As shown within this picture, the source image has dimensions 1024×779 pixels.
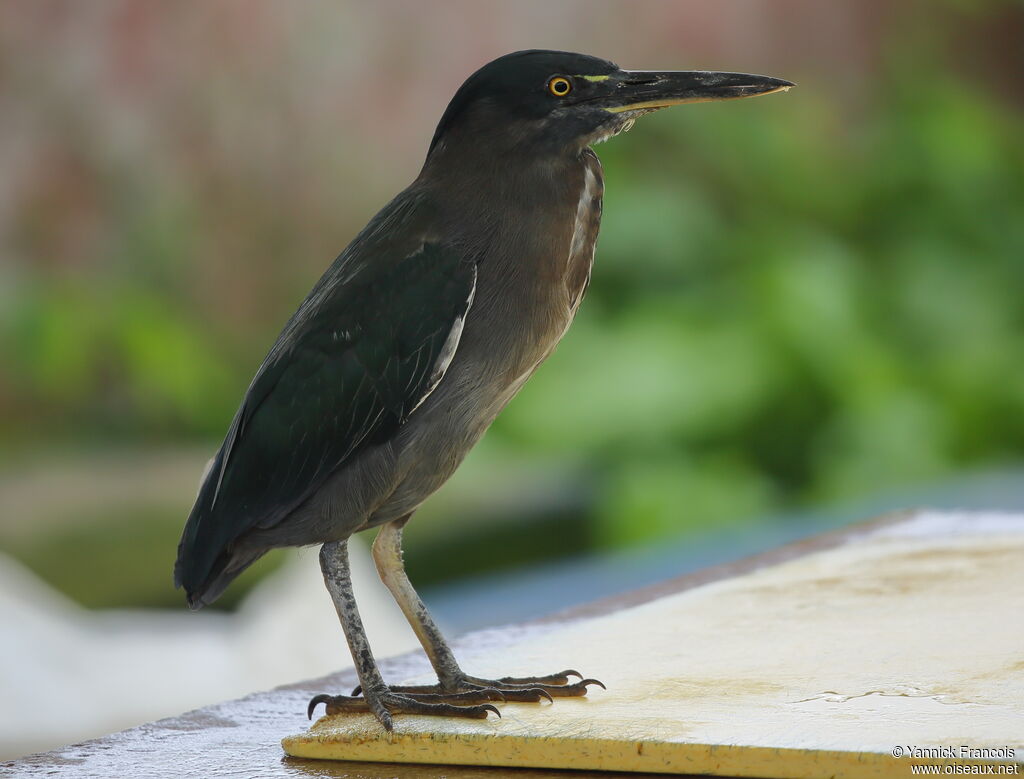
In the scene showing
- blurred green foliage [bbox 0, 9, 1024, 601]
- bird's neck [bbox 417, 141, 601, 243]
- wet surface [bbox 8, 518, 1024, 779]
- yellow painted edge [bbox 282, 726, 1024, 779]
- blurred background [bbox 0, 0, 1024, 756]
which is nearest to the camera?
yellow painted edge [bbox 282, 726, 1024, 779]

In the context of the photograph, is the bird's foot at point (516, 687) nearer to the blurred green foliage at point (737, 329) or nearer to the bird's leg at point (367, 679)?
the bird's leg at point (367, 679)

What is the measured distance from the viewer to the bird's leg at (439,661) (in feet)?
5.26

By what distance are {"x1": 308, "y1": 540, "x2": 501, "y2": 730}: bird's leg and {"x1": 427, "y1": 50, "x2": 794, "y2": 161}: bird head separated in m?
0.52

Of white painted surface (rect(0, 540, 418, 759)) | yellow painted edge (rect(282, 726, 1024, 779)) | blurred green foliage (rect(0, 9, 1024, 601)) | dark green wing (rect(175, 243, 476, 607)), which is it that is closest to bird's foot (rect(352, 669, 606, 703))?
yellow painted edge (rect(282, 726, 1024, 779))

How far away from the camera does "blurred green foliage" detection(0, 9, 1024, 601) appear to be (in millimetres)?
5371

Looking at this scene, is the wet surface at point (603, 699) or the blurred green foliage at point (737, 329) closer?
the wet surface at point (603, 699)

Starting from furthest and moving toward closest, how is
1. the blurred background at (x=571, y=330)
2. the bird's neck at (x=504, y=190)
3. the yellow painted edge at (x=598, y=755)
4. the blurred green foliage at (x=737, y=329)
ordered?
the blurred green foliage at (x=737, y=329) < the blurred background at (x=571, y=330) < the bird's neck at (x=504, y=190) < the yellow painted edge at (x=598, y=755)

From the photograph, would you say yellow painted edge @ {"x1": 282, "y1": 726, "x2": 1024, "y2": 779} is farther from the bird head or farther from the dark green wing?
the bird head

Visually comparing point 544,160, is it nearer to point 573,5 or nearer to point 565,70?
point 565,70

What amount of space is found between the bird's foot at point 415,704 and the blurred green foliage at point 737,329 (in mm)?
3879

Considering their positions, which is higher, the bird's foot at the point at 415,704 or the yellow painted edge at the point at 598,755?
the bird's foot at the point at 415,704

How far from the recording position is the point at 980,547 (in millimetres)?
2277

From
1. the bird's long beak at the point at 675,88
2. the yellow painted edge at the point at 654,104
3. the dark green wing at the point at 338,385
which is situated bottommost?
the dark green wing at the point at 338,385

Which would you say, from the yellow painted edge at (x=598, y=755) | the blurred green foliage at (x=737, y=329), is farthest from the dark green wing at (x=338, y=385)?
the blurred green foliage at (x=737, y=329)
